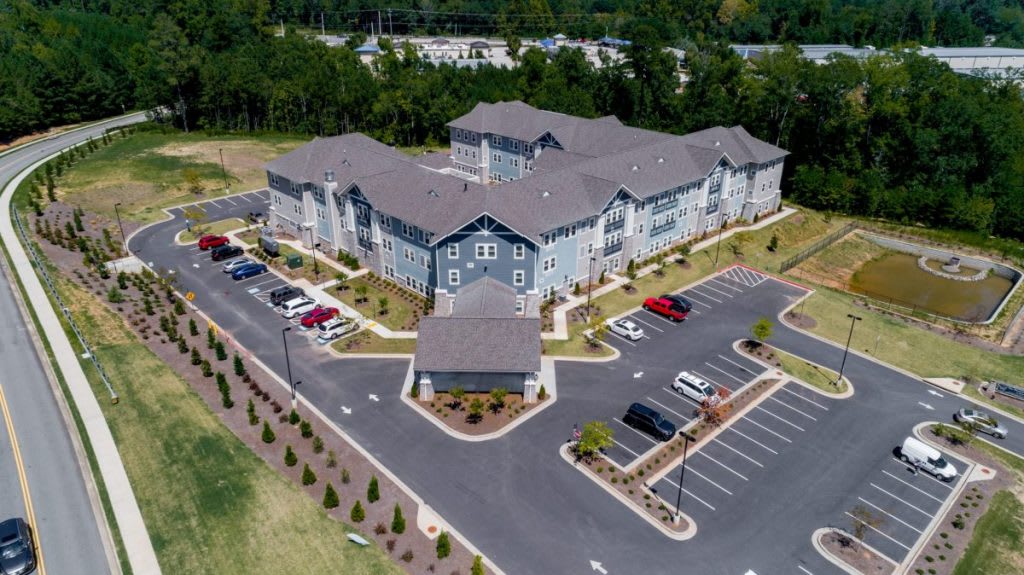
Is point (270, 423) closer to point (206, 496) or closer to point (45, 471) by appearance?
point (206, 496)

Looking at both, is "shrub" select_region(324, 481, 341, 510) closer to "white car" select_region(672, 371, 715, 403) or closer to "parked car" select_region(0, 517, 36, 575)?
"parked car" select_region(0, 517, 36, 575)

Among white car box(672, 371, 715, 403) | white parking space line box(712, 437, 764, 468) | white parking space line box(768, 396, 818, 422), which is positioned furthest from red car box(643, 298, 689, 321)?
white parking space line box(712, 437, 764, 468)

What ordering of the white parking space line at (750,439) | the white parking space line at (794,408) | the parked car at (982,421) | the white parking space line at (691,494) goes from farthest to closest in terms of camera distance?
the white parking space line at (794,408) → the parked car at (982,421) → the white parking space line at (750,439) → the white parking space line at (691,494)

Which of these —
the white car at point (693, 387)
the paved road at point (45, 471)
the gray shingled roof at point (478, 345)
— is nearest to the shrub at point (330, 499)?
the paved road at point (45, 471)

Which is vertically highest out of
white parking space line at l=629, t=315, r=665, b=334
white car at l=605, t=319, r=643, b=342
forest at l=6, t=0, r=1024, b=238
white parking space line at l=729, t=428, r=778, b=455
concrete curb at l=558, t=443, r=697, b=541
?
forest at l=6, t=0, r=1024, b=238

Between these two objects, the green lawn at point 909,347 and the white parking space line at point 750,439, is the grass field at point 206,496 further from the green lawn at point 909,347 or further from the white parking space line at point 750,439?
the green lawn at point 909,347
